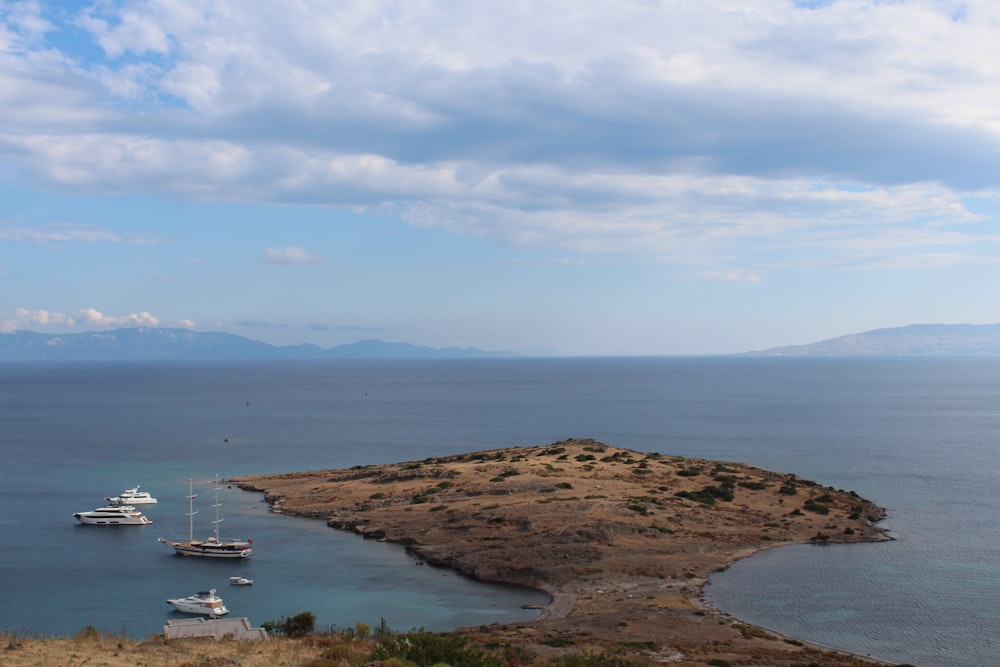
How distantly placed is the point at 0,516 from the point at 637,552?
60.3m

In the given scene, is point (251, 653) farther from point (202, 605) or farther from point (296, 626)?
point (202, 605)

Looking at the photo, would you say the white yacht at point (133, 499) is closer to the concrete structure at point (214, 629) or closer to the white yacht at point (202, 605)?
the white yacht at point (202, 605)

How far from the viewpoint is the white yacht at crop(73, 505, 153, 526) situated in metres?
74.9

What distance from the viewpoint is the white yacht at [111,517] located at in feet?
246

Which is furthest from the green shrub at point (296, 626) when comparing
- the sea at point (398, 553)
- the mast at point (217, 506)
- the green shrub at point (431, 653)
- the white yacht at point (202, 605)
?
the mast at point (217, 506)

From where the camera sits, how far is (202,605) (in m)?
48.5

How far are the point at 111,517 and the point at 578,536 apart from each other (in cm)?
4412

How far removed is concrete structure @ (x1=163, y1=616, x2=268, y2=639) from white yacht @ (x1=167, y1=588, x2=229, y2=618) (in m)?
11.1

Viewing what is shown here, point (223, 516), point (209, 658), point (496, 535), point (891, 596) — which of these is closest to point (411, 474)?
point (223, 516)

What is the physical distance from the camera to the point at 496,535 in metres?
63.8

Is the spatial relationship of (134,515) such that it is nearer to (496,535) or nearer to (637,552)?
(496,535)

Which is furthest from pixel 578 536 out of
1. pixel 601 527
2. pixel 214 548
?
pixel 214 548

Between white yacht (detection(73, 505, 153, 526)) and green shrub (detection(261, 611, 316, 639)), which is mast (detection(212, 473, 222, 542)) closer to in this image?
white yacht (detection(73, 505, 153, 526))

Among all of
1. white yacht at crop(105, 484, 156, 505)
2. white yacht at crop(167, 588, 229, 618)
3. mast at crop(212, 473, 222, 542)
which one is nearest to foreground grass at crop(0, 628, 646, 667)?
white yacht at crop(167, 588, 229, 618)
